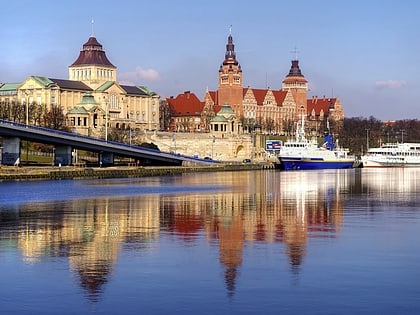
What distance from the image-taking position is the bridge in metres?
69.3

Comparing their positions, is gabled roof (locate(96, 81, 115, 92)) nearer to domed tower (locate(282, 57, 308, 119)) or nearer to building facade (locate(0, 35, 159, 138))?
building facade (locate(0, 35, 159, 138))

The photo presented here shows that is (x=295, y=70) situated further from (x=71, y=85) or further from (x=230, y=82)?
(x=71, y=85)

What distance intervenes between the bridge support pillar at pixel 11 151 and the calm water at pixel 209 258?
32.8 meters

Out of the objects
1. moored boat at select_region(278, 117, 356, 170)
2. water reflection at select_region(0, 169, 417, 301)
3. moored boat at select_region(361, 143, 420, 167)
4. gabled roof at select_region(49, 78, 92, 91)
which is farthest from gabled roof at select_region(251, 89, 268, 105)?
water reflection at select_region(0, 169, 417, 301)

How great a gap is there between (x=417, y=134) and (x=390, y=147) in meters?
48.6

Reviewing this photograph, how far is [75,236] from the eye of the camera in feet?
83.5

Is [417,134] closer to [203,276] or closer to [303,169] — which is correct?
[303,169]

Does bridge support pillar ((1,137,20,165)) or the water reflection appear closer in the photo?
the water reflection

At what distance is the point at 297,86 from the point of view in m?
188

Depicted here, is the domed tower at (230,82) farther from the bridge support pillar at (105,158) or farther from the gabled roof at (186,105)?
the bridge support pillar at (105,158)

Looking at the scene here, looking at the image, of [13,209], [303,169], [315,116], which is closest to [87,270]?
[13,209]

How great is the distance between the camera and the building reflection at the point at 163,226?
20969 millimetres

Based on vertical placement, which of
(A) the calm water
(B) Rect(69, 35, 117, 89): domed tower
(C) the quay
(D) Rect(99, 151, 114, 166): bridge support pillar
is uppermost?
(B) Rect(69, 35, 117, 89): domed tower

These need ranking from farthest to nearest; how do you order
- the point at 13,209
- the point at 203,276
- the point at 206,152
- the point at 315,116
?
the point at 315,116 < the point at 206,152 < the point at 13,209 < the point at 203,276
